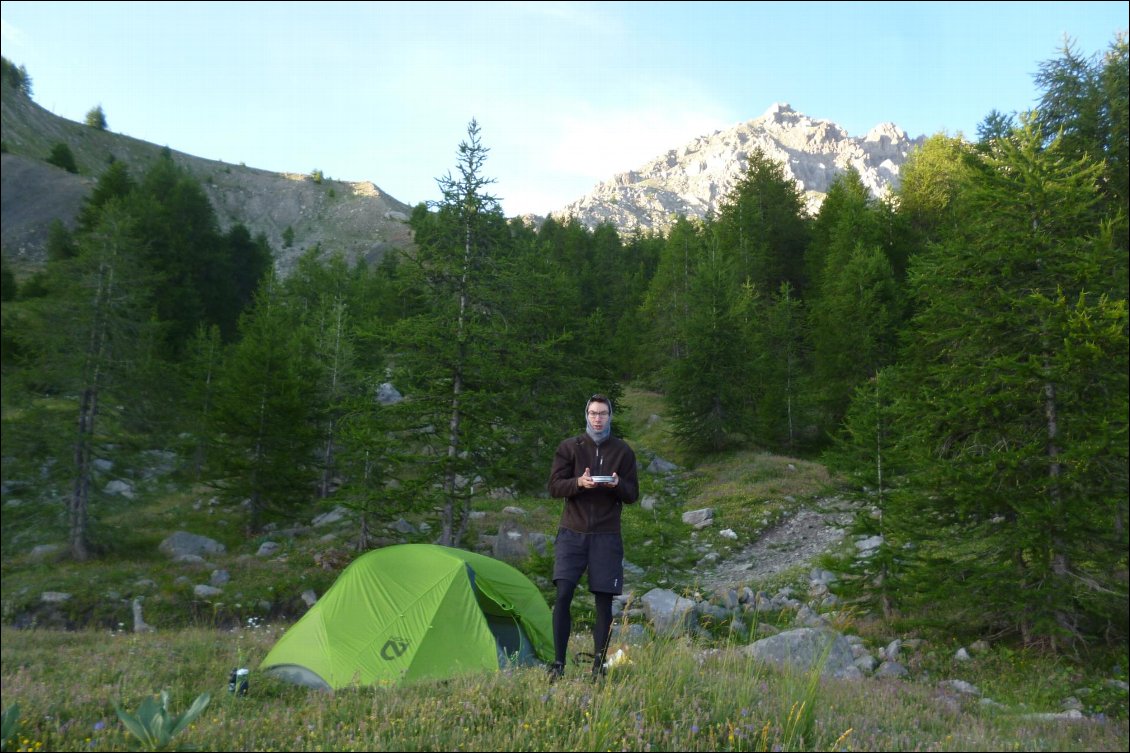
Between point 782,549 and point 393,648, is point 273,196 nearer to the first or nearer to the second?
point 782,549

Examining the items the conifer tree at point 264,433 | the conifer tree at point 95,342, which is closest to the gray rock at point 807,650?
the conifer tree at point 95,342

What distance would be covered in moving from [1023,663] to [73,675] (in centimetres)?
1115

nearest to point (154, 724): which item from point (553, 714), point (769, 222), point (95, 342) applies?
point (553, 714)

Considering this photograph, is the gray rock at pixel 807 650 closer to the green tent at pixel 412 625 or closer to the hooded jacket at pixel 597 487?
the green tent at pixel 412 625

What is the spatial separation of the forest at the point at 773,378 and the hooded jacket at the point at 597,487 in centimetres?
500

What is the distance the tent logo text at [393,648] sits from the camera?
7.77m

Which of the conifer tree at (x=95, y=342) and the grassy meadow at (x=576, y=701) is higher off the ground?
the conifer tree at (x=95, y=342)

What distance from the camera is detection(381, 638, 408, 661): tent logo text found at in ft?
25.5

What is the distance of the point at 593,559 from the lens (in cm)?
569

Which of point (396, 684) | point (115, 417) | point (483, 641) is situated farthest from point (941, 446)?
point (115, 417)

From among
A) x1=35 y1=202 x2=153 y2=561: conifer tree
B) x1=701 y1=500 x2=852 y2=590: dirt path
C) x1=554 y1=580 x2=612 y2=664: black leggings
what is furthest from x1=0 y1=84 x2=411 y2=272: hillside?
x1=554 y1=580 x2=612 y2=664: black leggings

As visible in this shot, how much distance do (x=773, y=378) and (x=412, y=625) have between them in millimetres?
24580

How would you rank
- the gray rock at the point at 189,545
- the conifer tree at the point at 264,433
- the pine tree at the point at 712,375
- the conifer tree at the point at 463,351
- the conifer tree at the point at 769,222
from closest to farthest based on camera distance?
the conifer tree at the point at 463,351 < the gray rock at the point at 189,545 < the conifer tree at the point at 264,433 < the pine tree at the point at 712,375 < the conifer tree at the point at 769,222

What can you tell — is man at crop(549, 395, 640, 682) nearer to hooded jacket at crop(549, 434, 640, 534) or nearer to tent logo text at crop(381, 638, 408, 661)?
hooded jacket at crop(549, 434, 640, 534)
